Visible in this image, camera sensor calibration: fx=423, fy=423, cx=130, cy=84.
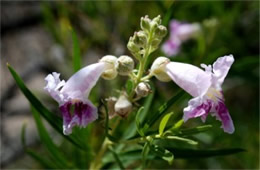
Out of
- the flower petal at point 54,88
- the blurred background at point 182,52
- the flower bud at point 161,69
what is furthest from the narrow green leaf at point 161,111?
the blurred background at point 182,52

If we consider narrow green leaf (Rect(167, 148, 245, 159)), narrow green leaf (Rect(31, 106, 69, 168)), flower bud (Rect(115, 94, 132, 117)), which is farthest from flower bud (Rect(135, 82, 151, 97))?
narrow green leaf (Rect(31, 106, 69, 168))

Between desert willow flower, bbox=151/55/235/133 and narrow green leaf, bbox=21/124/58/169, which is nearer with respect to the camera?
desert willow flower, bbox=151/55/235/133

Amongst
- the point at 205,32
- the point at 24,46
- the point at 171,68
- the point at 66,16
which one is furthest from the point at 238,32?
the point at 24,46

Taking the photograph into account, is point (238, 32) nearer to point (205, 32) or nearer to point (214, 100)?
point (205, 32)

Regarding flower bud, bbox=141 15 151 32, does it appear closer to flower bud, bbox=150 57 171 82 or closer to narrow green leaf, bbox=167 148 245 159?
flower bud, bbox=150 57 171 82

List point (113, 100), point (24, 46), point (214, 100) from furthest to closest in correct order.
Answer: point (24, 46), point (113, 100), point (214, 100)

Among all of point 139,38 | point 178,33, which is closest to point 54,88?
point 139,38

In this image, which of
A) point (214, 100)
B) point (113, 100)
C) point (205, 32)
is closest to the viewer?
point (214, 100)
